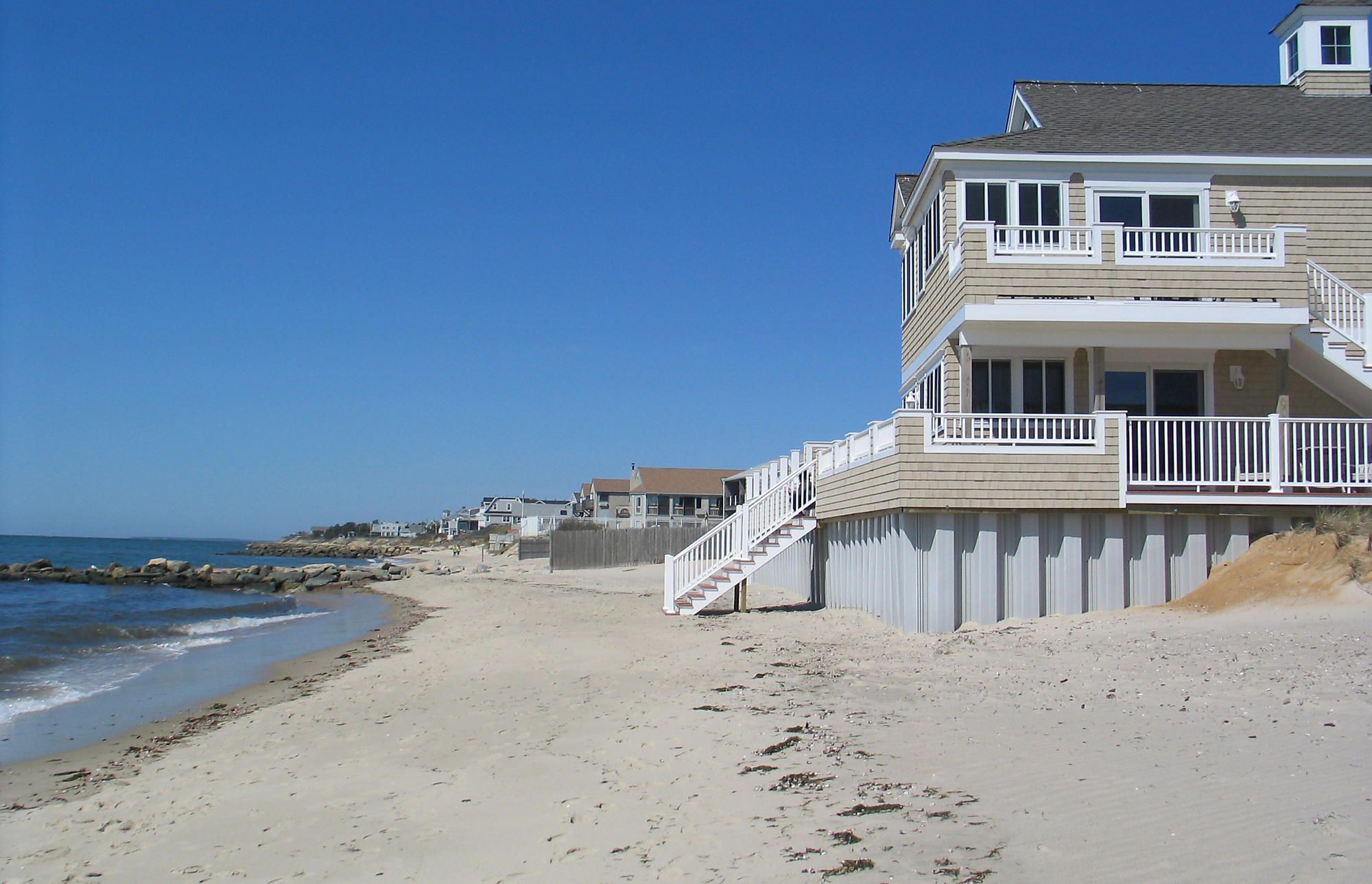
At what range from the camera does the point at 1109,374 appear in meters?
18.5

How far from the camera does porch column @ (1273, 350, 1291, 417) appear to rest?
16422 mm

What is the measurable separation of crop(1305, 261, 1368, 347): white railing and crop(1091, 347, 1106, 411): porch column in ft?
11.7

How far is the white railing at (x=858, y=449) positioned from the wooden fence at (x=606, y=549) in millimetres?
24708

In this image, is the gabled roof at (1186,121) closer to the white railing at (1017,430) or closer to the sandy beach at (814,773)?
the white railing at (1017,430)

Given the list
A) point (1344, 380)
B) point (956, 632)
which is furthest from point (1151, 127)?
point (956, 632)

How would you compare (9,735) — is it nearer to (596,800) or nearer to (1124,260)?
(596,800)

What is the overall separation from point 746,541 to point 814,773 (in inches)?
513

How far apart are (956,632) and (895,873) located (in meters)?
9.33

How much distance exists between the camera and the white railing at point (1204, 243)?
16.9m

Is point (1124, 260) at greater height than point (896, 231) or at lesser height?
lesser

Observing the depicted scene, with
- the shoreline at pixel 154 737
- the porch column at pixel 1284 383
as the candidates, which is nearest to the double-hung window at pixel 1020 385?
the porch column at pixel 1284 383

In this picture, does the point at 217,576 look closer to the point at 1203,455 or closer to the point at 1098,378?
the point at 1098,378

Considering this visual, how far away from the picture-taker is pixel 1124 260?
17.0 meters

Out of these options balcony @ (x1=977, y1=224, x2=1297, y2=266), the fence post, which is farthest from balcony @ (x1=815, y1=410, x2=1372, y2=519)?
balcony @ (x1=977, y1=224, x2=1297, y2=266)
